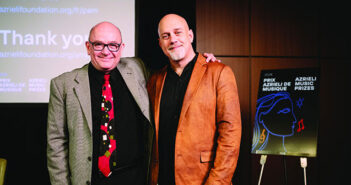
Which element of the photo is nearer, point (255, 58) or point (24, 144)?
point (24, 144)

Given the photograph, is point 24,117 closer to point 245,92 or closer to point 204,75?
point 204,75

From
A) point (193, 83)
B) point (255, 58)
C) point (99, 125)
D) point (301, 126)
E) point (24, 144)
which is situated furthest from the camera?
point (255, 58)

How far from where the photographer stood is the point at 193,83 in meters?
1.78

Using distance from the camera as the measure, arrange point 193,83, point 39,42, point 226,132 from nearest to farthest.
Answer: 1. point 226,132
2. point 193,83
3. point 39,42

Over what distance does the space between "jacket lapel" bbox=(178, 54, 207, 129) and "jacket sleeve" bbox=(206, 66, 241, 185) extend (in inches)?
5.5

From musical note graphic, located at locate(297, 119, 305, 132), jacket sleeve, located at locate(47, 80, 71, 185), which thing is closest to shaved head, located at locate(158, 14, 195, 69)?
jacket sleeve, located at locate(47, 80, 71, 185)

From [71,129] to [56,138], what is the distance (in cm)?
15

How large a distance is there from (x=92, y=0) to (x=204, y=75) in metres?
1.89

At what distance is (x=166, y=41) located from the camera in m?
1.87

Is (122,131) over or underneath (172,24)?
underneath

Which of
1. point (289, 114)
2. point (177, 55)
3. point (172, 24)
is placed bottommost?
point (289, 114)

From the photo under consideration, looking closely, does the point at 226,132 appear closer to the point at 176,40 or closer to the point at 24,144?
the point at 176,40

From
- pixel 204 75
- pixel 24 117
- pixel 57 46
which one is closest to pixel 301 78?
pixel 204 75

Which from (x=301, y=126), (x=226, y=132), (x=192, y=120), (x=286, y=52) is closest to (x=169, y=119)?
(x=192, y=120)
